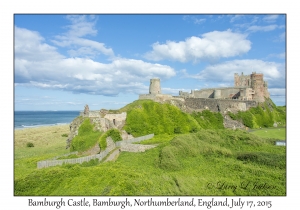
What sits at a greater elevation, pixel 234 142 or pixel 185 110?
pixel 185 110

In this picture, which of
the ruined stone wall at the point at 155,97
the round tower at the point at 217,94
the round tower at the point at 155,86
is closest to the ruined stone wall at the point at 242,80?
the round tower at the point at 217,94

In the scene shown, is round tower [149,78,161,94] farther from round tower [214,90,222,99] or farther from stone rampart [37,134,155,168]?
round tower [214,90,222,99]

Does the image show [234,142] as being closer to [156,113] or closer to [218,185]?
[218,185]

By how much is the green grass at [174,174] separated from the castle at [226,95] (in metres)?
23.4

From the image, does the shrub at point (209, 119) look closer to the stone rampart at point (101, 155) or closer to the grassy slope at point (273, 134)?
the grassy slope at point (273, 134)

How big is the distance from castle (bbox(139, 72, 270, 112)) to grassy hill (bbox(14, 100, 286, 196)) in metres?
20.3

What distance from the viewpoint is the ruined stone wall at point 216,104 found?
57.5 meters

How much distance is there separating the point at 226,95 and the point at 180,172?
50234 millimetres

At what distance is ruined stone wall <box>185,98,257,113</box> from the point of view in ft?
189

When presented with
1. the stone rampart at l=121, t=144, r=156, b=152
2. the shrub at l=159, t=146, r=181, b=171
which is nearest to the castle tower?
the stone rampart at l=121, t=144, r=156, b=152

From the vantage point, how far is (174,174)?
21781mm
